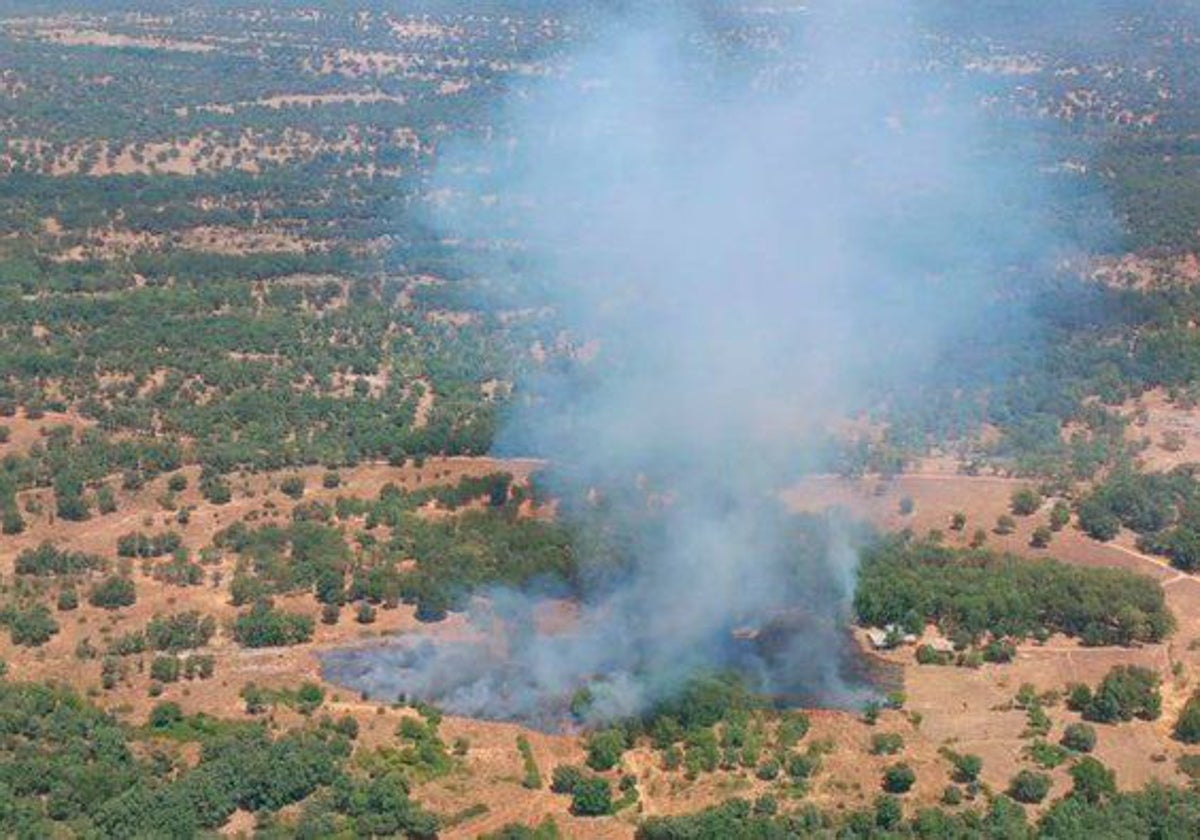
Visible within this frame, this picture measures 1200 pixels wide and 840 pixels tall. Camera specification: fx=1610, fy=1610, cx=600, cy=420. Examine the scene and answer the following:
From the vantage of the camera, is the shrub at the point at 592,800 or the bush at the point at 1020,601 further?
the bush at the point at 1020,601

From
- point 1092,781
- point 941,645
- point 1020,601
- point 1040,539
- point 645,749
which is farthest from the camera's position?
point 1040,539

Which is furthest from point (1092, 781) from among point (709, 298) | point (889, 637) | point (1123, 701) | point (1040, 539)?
point (709, 298)

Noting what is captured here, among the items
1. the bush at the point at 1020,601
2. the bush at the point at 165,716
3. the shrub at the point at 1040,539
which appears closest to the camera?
the bush at the point at 165,716

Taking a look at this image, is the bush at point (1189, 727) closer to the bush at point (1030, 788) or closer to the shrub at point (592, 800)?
the bush at point (1030, 788)

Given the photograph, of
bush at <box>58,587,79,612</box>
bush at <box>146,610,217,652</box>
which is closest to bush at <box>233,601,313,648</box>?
bush at <box>146,610,217,652</box>

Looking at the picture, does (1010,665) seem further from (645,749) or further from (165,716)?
(165,716)

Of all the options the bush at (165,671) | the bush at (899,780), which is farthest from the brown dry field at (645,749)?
the bush at (899,780)
